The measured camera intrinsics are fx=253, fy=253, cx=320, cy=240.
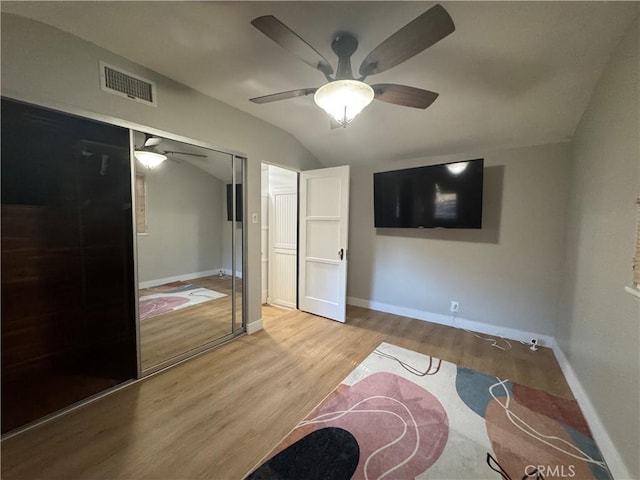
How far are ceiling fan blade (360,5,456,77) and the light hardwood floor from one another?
2.25 meters

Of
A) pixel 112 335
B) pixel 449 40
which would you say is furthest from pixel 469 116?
pixel 112 335

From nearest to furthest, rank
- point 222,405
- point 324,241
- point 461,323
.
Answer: point 222,405, point 461,323, point 324,241

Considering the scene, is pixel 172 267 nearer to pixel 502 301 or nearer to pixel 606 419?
pixel 606 419

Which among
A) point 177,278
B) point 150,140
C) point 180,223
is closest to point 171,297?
point 177,278

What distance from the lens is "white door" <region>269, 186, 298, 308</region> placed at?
3799mm

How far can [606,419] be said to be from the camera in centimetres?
150

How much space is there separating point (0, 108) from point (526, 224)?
4356 mm

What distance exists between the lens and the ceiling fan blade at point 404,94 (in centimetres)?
156

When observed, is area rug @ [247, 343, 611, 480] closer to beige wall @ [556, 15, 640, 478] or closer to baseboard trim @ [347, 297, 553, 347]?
beige wall @ [556, 15, 640, 478]

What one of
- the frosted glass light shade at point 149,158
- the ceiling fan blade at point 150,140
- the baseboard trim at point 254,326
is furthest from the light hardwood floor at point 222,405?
the ceiling fan blade at point 150,140

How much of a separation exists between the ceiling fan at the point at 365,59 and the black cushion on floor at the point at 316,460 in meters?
1.96

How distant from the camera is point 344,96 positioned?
1423mm

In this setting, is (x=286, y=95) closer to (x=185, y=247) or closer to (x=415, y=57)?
(x=415, y=57)

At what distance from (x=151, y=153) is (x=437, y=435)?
116 inches
